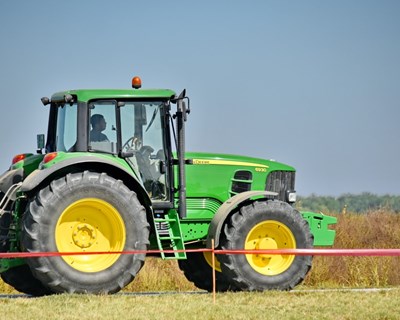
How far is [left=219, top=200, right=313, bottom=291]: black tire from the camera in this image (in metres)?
15.6

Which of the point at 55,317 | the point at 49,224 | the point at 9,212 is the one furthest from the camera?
the point at 9,212

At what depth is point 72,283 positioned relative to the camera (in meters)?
14.2

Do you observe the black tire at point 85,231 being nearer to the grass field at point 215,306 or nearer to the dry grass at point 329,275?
the grass field at point 215,306

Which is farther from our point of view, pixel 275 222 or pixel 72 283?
pixel 275 222

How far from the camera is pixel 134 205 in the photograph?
14.7 metres

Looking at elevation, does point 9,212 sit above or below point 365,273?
above

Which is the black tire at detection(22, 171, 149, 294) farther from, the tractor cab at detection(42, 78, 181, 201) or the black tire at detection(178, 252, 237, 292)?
the black tire at detection(178, 252, 237, 292)

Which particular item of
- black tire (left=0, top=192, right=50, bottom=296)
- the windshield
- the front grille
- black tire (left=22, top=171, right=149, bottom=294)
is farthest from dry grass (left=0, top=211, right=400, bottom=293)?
black tire (left=22, top=171, right=149, bottom=294)

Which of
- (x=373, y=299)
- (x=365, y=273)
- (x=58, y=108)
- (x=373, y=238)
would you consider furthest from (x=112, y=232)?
(x=373, y=238)

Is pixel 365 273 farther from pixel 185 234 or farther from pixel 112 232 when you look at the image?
pixel 112 232

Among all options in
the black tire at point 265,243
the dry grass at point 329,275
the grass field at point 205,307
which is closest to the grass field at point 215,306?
the grass field at point 205,307

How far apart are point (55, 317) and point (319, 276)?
28.4 ft

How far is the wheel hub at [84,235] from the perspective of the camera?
14555 millimetres

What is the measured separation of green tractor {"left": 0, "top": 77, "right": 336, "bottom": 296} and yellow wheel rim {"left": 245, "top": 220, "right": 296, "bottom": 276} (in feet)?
0.05
